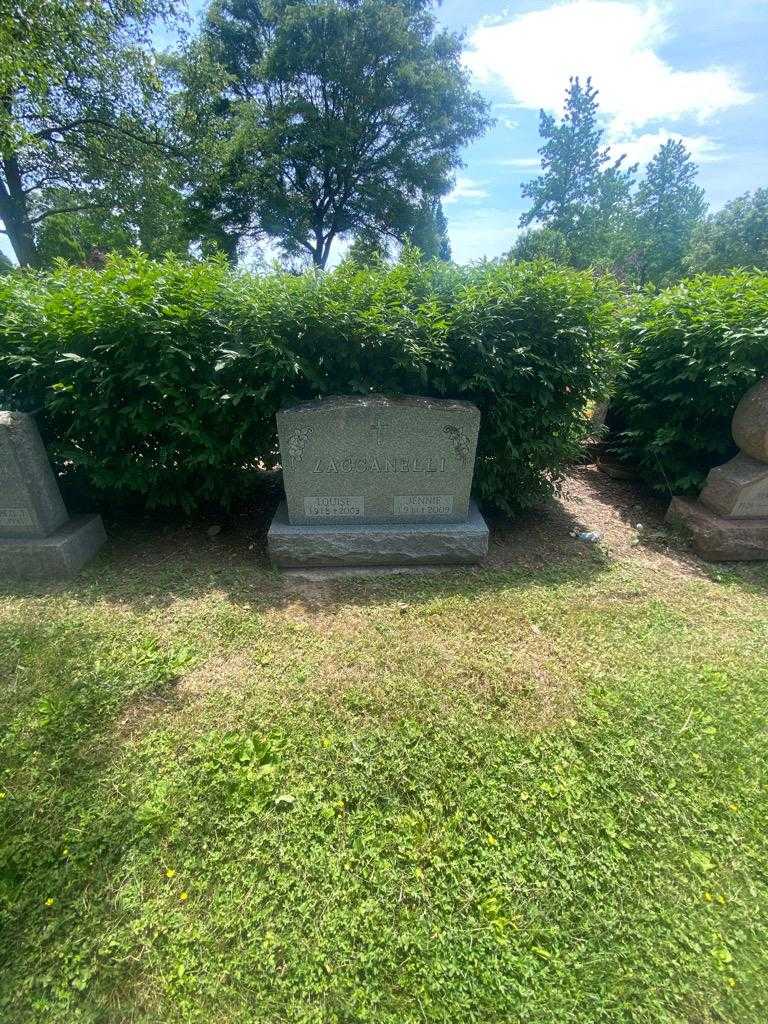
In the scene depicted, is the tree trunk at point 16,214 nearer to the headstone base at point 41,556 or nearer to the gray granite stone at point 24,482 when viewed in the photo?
the gray granite stone at point 24,482

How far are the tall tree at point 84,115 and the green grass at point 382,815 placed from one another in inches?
488

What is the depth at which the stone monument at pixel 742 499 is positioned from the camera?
361cm

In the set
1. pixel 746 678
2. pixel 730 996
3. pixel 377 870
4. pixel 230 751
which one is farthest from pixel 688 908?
pixel 230 751

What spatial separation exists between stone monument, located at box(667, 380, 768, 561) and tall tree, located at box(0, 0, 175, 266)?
13.0 metres

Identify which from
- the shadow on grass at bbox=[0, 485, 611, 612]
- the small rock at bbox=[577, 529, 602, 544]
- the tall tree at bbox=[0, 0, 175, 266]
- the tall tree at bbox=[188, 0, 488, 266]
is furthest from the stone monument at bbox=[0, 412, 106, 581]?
the tall tree at bbox=[188, 0, 488, 266]

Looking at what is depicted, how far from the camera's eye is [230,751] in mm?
2059

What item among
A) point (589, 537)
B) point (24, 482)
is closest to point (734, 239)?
point (589, 537)

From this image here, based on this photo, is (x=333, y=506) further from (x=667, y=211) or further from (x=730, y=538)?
(x=667, y=211)

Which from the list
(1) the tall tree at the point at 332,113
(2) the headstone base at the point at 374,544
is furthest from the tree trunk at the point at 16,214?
(2) the headstone base at the point at 374,544

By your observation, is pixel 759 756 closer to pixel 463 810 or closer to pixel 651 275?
pixel 463 810

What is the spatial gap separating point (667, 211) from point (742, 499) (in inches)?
1382

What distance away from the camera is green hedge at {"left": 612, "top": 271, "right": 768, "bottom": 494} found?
3.75m

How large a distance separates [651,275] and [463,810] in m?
36.8

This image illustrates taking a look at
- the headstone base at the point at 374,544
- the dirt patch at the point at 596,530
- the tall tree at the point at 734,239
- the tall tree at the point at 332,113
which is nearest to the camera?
the headstone base at the point at 374,544
